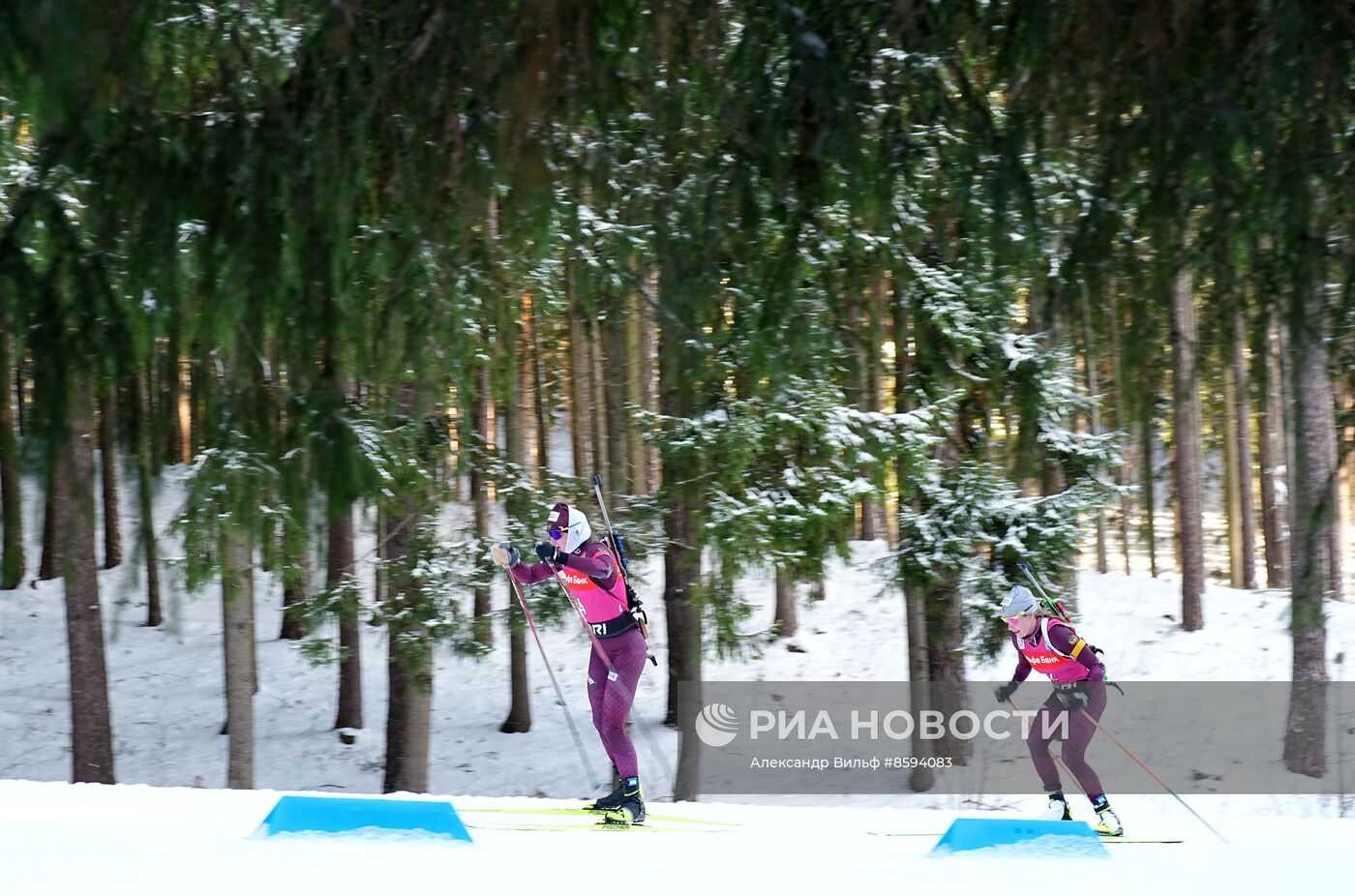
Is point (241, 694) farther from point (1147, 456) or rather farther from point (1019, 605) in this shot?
point (1147, 456)

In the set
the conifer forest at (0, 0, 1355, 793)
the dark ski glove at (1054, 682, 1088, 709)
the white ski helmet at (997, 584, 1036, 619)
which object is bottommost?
the dark ski glove at (1054, 682, 1088, 709)

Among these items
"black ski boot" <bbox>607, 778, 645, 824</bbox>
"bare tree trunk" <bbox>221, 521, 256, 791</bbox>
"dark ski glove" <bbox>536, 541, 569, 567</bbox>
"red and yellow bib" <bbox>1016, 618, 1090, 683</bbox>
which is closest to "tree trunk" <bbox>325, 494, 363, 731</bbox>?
"bare tree trunk" <bbox>221, 521, 256, 791</bbox>

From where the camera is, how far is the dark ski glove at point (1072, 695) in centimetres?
697

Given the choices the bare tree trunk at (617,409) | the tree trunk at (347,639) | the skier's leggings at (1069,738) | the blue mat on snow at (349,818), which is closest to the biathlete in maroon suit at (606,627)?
the blue mat on snow at (349,818)

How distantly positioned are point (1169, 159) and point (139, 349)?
7.97 ft

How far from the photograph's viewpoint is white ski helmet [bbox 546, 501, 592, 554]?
20.9 ft

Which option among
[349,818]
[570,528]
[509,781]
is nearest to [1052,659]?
[570,528]

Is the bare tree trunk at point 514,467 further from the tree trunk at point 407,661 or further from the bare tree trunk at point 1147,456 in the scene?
the bare tree trunk at point 1147,456

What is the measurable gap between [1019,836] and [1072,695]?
2.24m

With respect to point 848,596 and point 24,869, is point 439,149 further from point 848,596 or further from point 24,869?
point 848,596

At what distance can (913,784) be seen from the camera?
12500 mm

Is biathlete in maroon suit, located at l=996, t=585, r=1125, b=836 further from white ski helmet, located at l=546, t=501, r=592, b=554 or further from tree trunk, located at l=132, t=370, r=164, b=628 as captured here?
tree trunk, located at l=132, t=370, r=164, b=628

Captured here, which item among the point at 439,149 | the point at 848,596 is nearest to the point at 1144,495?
the point at 439,149

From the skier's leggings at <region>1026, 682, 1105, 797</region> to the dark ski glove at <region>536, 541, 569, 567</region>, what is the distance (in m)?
3.10
